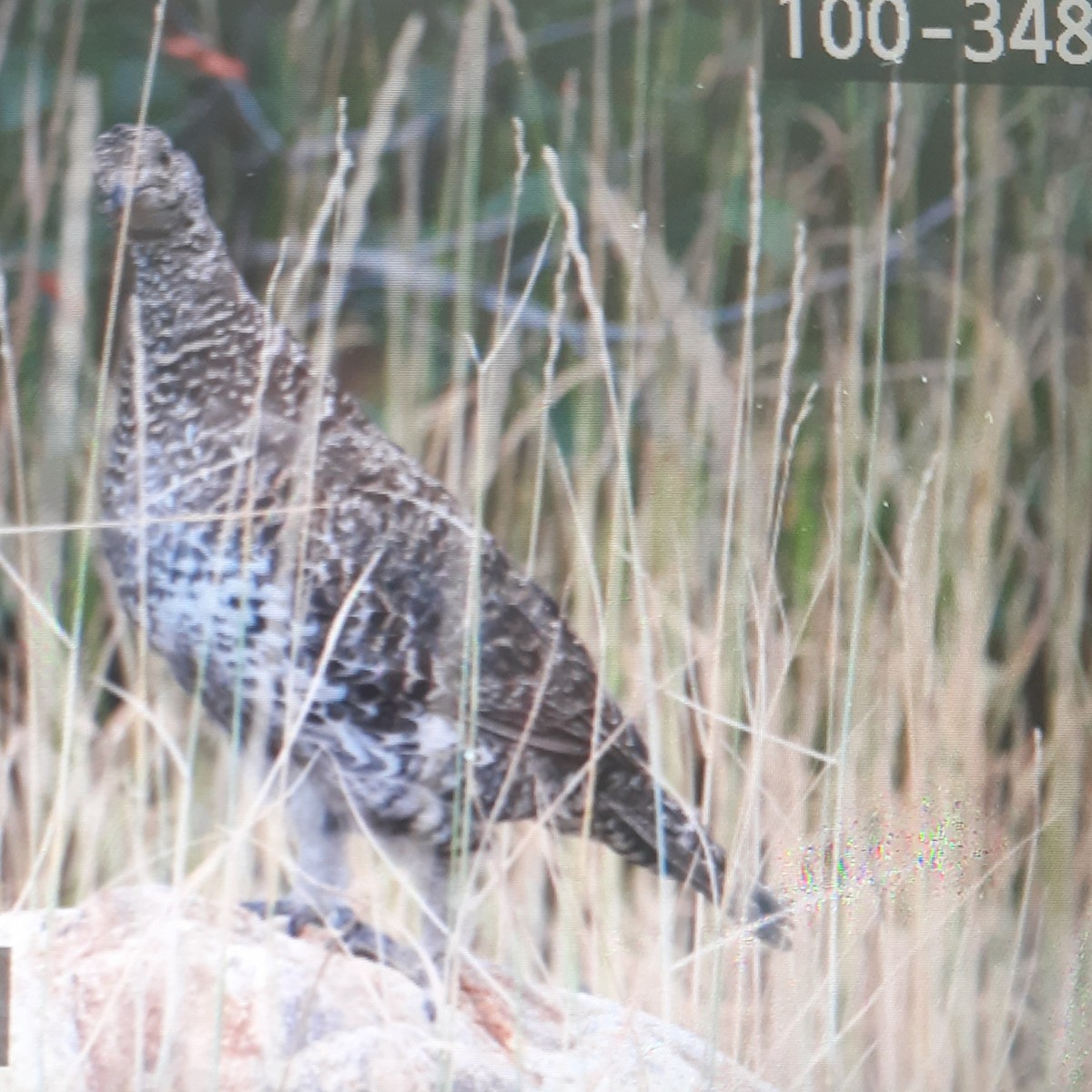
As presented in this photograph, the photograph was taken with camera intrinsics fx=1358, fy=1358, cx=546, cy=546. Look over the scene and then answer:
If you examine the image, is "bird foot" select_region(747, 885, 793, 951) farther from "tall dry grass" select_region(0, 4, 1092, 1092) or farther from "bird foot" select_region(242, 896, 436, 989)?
"bird foot" select_region(242, 896, 436, 989)

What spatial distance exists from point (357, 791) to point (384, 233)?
2.21 feet

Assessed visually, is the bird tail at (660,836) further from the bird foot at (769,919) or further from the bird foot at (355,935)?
the bird foot at (355,935)

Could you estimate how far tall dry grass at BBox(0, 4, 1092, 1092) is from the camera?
160 cm

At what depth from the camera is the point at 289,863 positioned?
162 centimetres

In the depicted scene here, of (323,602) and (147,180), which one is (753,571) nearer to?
(323,602)

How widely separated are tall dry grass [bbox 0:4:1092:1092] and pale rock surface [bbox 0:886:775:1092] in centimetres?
5

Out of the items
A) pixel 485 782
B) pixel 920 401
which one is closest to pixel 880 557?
pixel 920 401

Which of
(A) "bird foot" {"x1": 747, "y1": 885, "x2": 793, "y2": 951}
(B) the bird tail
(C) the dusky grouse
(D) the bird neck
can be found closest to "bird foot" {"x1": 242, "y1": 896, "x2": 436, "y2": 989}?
(C) the dusky grouse

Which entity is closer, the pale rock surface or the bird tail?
the pale rock surface

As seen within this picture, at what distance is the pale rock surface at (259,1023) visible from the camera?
1.51 m

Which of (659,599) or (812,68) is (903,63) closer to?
(812,68)

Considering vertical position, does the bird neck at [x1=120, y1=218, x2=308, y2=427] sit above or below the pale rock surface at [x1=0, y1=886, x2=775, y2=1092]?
above

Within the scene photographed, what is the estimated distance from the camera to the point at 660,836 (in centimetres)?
165

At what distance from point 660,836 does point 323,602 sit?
496mm
